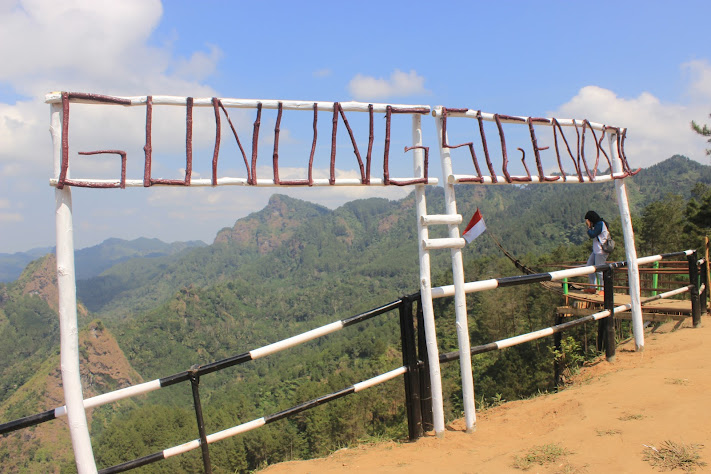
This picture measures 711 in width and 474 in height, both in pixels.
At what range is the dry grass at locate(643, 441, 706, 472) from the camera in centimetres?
227

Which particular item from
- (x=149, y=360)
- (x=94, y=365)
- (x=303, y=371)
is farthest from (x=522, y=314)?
(x=149, y=360)

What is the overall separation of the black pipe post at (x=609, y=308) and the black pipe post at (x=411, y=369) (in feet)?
7.24

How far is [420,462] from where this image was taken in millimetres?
2793

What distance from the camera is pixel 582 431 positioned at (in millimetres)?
2850

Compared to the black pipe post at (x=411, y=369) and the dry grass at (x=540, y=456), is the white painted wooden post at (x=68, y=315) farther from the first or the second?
the dry grass at (x=540, y=456)

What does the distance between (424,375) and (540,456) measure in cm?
88

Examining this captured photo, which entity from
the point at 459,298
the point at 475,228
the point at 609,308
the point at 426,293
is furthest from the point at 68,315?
the point at 609,308

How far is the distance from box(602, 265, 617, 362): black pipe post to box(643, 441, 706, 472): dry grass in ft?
6.60

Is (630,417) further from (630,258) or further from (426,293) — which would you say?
(630,258)

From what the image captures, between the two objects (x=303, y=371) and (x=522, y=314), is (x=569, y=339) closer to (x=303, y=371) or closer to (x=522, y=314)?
(x=522, y=314)

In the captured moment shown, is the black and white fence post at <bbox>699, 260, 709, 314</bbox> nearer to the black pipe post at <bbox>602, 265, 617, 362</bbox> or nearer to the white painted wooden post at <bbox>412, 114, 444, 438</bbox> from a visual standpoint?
the black pipe post at <bbox>602, 265, 617, 362</bbox>

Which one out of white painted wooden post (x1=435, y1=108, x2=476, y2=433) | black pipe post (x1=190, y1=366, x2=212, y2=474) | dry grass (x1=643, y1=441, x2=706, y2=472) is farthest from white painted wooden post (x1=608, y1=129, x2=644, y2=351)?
black pipe post (x1=190, y1=366, x2=212, y2=474)

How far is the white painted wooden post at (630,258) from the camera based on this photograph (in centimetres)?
468

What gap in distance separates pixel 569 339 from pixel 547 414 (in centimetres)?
178
